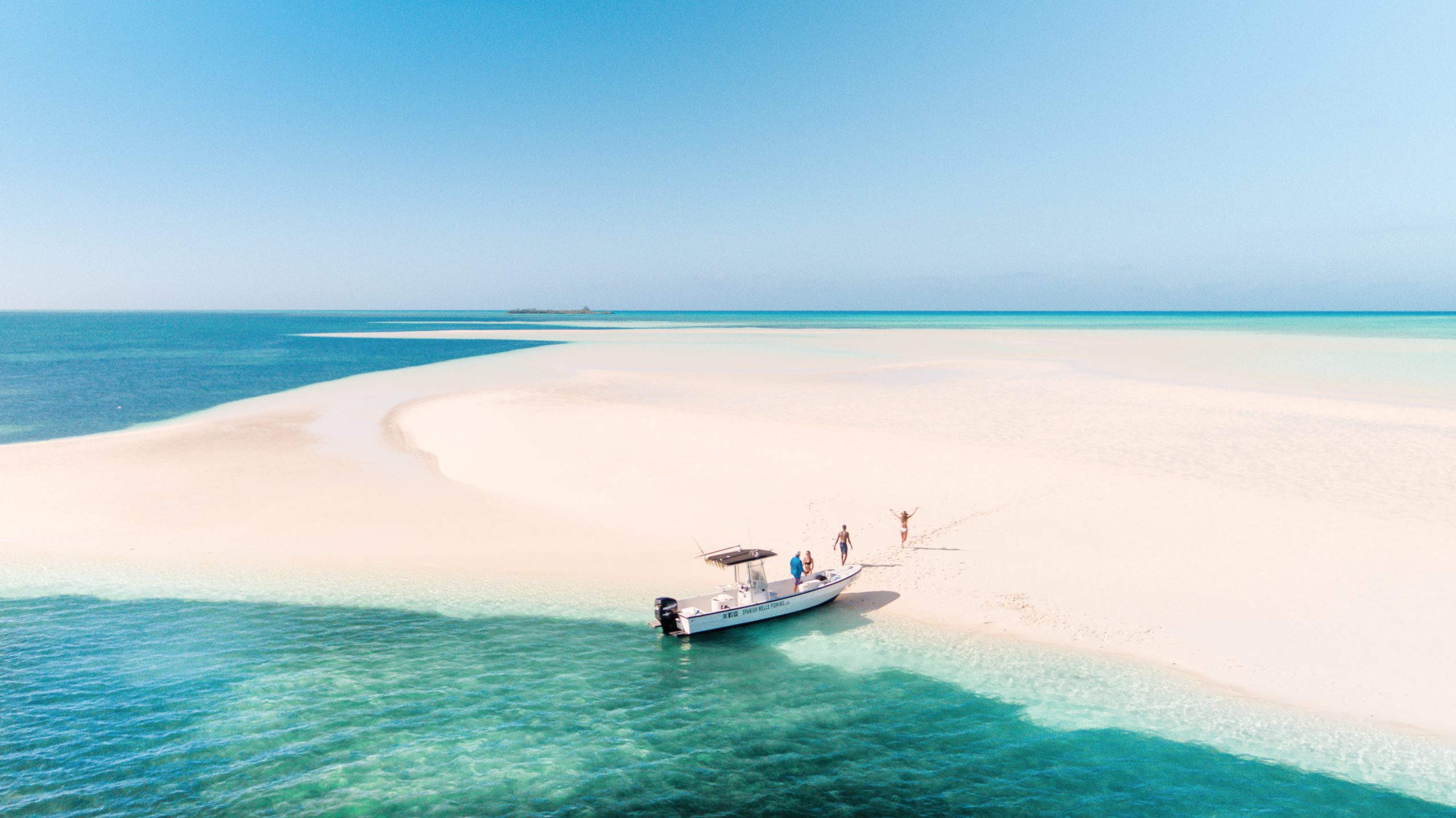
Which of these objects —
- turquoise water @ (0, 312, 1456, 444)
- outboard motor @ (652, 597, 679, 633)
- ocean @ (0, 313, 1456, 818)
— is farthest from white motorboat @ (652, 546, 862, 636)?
turquoise water @ (0, 312, 1456, 444)

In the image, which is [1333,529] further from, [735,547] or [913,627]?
[735,547]

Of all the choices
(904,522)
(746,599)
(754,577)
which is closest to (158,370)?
(754,577)

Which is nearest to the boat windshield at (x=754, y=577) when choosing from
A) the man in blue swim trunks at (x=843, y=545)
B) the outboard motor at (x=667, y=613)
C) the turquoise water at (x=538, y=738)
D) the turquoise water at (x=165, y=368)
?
the turquoise water at (x=538, y=738)

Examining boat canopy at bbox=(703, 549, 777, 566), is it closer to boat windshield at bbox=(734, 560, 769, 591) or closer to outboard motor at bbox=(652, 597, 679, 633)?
boat windshield at bbox=(734, 560, 769, 591)

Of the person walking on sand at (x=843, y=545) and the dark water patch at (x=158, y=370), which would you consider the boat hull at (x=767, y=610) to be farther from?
the dark water patch at (x=158, y=370)

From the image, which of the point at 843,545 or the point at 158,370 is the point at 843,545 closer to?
the point at 843,545
